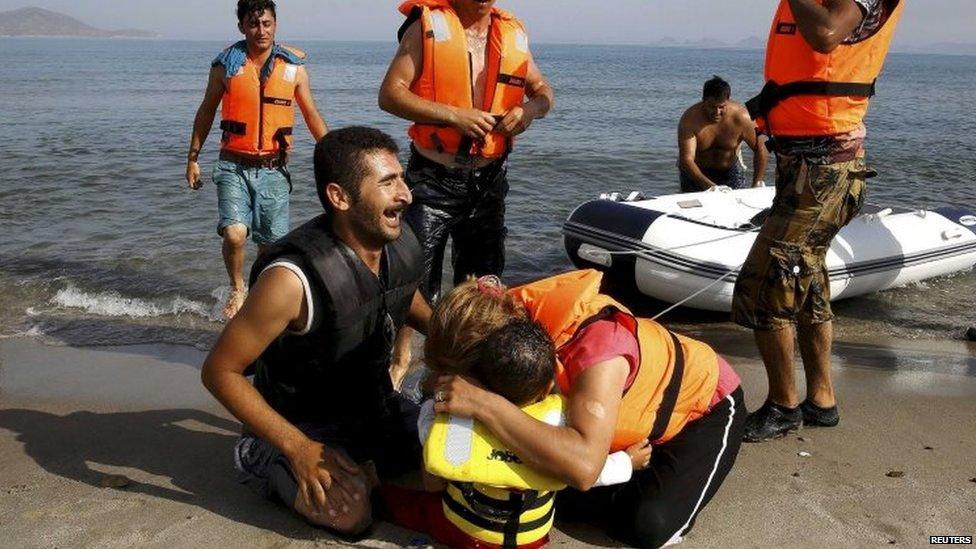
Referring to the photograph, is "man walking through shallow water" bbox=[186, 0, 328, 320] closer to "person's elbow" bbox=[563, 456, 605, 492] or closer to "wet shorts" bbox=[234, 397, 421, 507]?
"wet shorts" bbox=[234, 397, 421, 507]

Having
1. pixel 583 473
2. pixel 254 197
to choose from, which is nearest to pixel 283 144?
pixel 254 197

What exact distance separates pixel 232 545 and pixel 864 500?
7.12 feet

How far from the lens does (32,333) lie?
5.74 metres

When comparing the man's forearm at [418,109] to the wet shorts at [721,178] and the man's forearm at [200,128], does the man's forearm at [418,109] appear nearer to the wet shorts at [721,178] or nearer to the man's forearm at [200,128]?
the man's forearm at [200,128]

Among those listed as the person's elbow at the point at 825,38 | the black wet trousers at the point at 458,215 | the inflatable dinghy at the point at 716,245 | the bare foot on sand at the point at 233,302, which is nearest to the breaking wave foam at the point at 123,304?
the bare foot on sand at the point at 233,302

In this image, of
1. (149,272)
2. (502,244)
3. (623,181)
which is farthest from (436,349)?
(623,181)

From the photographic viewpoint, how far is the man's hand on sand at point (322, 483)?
9.73 feet

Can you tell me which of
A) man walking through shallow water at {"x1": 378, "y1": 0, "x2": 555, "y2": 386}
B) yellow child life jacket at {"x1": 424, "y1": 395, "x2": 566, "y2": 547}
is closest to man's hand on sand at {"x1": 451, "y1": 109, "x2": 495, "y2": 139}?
man walking through shallow water at {"x1": 378, "y1": 0, "x2": 555, "y2": 386}

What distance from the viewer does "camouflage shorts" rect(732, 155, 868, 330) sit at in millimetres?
3723

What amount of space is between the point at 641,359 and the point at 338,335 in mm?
989

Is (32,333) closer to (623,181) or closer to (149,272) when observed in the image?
(149,272)

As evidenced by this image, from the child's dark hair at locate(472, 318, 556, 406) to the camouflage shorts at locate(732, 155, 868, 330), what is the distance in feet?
4.66

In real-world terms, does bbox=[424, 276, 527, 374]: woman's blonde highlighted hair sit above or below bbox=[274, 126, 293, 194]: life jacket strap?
below

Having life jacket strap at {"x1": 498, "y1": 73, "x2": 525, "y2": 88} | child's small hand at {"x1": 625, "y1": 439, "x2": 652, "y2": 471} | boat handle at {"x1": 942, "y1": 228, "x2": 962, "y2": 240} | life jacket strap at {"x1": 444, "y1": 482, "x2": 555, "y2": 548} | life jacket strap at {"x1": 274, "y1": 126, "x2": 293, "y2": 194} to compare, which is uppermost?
life jacket strap at {"x1": 498, "y1": 73, "x2": 525, "y2": 88}
